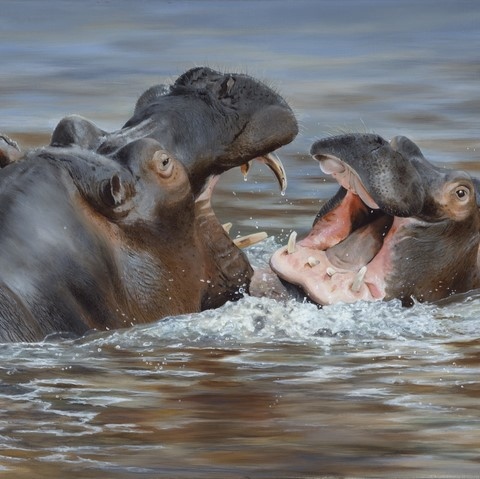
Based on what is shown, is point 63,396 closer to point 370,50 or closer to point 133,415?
point 133,415

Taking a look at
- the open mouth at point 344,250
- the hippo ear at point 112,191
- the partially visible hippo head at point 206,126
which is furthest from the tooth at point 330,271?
the hippo ear at point 112,191

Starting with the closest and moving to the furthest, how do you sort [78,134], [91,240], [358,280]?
[91,240] → [78,134] → [358,280]

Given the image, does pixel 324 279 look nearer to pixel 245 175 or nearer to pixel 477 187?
pixel 245 175

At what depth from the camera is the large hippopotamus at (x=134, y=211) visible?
280 inches

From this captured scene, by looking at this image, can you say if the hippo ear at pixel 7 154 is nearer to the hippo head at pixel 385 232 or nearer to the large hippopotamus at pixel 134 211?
the large hippopotamus at pixel 134 211

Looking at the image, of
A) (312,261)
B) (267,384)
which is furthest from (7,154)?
(312,261)

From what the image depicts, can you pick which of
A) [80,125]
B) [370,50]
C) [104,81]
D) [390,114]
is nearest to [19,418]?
[80,125]

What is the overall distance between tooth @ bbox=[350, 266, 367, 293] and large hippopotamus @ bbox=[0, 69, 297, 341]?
0.49 m

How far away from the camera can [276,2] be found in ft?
66.0

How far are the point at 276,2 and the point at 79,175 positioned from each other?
1299 centimetres

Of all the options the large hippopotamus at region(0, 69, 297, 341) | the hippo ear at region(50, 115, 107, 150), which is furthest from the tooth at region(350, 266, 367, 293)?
the hippo ear at region(50, 115, 107, 150)

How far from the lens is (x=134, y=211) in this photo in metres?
7.47

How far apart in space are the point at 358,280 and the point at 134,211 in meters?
1.24

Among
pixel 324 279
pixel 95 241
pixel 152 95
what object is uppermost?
pixel 152 95
